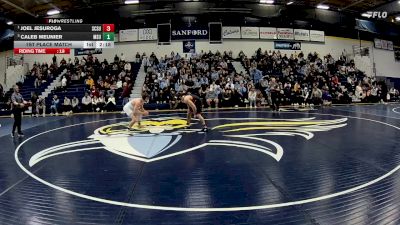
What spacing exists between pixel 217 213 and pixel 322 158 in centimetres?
295

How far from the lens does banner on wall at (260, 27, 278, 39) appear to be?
23062 millimetres

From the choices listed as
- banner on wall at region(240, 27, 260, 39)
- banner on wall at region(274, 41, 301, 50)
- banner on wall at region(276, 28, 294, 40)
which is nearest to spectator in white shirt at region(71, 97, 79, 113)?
banner on wall at region(240, 27, 260, 39)

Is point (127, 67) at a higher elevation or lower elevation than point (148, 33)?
lower

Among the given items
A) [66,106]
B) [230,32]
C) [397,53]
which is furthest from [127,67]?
[397,53]

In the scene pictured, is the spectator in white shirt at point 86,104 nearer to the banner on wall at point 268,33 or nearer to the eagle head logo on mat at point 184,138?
the eagle head logo on mat at point 184,138

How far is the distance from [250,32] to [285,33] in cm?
272

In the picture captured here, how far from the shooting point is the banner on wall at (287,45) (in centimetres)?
2345

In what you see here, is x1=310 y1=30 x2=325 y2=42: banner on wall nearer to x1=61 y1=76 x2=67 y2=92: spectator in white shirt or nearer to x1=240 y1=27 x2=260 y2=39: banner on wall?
x1=240 y1=27 x2=260 y2=39: banner on wall

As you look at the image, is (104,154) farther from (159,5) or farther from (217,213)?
(159,5)

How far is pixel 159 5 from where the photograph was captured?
2184 cm

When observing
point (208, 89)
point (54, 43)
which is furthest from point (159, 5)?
point (54, 43)

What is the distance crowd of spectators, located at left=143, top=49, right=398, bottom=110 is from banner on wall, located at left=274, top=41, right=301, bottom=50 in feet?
1.90

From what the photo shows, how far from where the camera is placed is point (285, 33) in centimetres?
2338

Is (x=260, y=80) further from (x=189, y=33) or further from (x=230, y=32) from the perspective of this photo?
(x=189, y=33)
